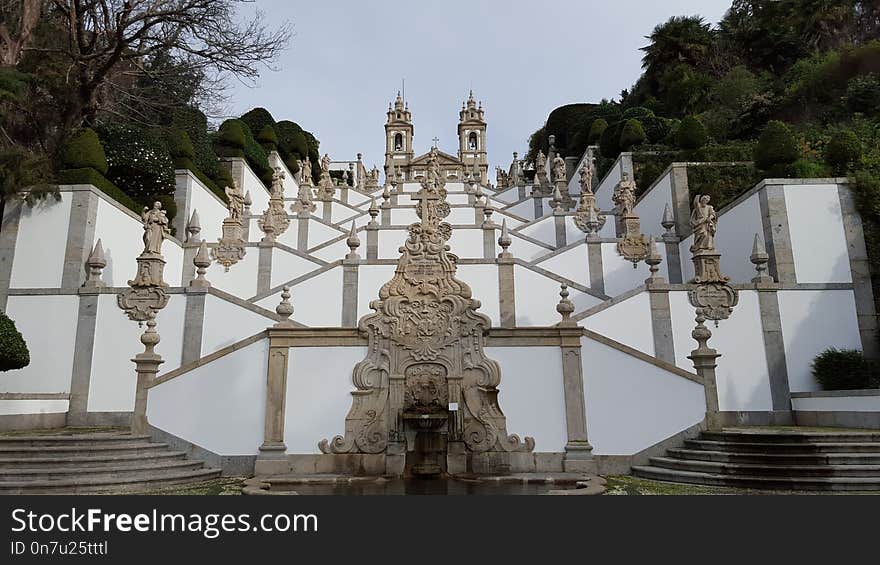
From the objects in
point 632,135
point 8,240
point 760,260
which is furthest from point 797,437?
point 632,135

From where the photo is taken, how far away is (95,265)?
42.5 feet

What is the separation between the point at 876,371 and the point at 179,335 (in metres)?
15.7

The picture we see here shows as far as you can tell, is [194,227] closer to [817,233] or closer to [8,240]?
[8,240]

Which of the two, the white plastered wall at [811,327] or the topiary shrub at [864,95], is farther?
the topiary shrub at [864,95]

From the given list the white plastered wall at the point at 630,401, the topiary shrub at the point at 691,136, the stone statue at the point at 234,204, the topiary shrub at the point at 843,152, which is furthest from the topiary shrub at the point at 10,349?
the topiary shrub at the point at 691,136

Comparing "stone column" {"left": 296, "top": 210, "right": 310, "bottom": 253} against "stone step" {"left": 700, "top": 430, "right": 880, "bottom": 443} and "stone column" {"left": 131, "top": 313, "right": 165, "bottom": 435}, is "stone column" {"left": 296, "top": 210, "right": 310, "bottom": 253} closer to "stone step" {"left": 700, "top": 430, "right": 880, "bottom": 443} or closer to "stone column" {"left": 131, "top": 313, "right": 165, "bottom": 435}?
"stone column" {"left": 131, "top": 313, "right": 165, "bottom": 435}

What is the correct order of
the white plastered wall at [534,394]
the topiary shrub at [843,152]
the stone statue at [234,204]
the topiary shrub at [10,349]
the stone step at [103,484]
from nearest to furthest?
the stone step at [103,484] < the white plastered wall at [534,394] < the topiary shrub at [10,349] < the topiary shrub at [843,152] < the stone statue at [234,204]

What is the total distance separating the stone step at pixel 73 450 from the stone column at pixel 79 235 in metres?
6.14

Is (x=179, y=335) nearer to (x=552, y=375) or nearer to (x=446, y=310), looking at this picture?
(x=446, y=310)

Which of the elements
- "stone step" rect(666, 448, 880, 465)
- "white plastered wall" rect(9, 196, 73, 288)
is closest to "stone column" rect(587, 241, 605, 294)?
"stone step" rect(666, 448, 880, 465)

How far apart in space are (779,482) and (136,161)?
56.9 ft

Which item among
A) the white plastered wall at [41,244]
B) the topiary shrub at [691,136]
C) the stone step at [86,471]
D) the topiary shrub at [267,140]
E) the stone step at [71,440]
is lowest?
the stone step at [86,471]

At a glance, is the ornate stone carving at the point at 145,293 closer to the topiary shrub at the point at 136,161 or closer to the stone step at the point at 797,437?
the topiary shrub at the point at 136,161

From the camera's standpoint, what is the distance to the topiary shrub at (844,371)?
470 inches
